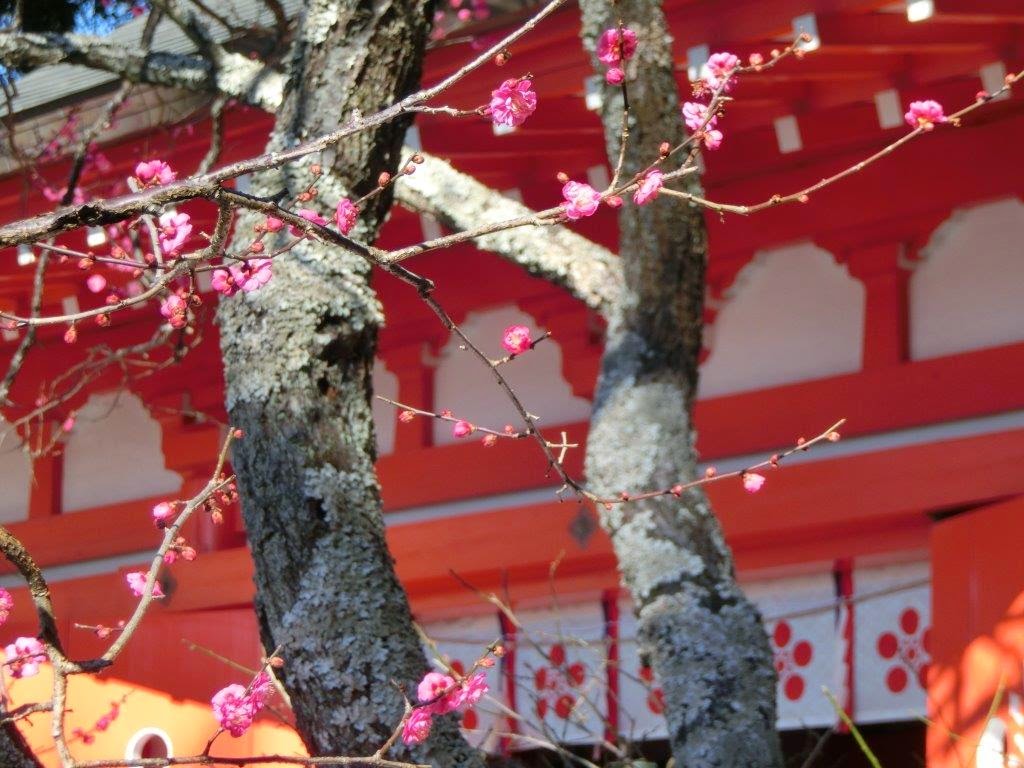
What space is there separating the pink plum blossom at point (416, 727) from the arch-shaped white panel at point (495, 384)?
3.62 metres

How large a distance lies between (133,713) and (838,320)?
119 inches

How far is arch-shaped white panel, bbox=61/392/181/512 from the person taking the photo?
6.38 meters

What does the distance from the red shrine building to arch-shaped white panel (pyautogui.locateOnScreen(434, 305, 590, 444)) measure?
1cm

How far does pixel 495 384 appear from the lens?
5.65m

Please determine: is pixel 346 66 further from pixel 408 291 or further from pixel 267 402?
pixel 408 291

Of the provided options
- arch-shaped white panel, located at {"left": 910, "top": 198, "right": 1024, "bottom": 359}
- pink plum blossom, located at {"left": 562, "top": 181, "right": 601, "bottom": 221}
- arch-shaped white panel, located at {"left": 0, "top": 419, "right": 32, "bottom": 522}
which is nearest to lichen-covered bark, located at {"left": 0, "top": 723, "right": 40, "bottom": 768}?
pink plum blossom, located at {"left": 562, "top": 181, "right": 601, "bottom": 221}

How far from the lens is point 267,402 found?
83.7 inches

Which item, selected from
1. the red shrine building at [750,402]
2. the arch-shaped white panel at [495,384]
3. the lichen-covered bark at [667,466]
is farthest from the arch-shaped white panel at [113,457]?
the lichen-covered bark at [667,466]

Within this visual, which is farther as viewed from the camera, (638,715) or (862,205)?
(638,715)

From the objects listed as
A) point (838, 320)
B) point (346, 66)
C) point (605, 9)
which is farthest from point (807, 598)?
point (346, 66)

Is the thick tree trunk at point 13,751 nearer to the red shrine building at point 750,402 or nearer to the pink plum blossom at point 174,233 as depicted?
the pink plum blossom at point 174,233

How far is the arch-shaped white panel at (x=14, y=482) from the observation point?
6.70 meters

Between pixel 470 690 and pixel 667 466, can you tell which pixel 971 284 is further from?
pixel 470 690

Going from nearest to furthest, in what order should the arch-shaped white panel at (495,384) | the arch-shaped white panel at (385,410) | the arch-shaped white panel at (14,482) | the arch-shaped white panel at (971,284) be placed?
the arch-shaped white panel at (971,284) → the arch-shaped white panel at (495,384) → the arch-shaped white panel at (385,410) → the arch-shaped white panel at (14,482)
